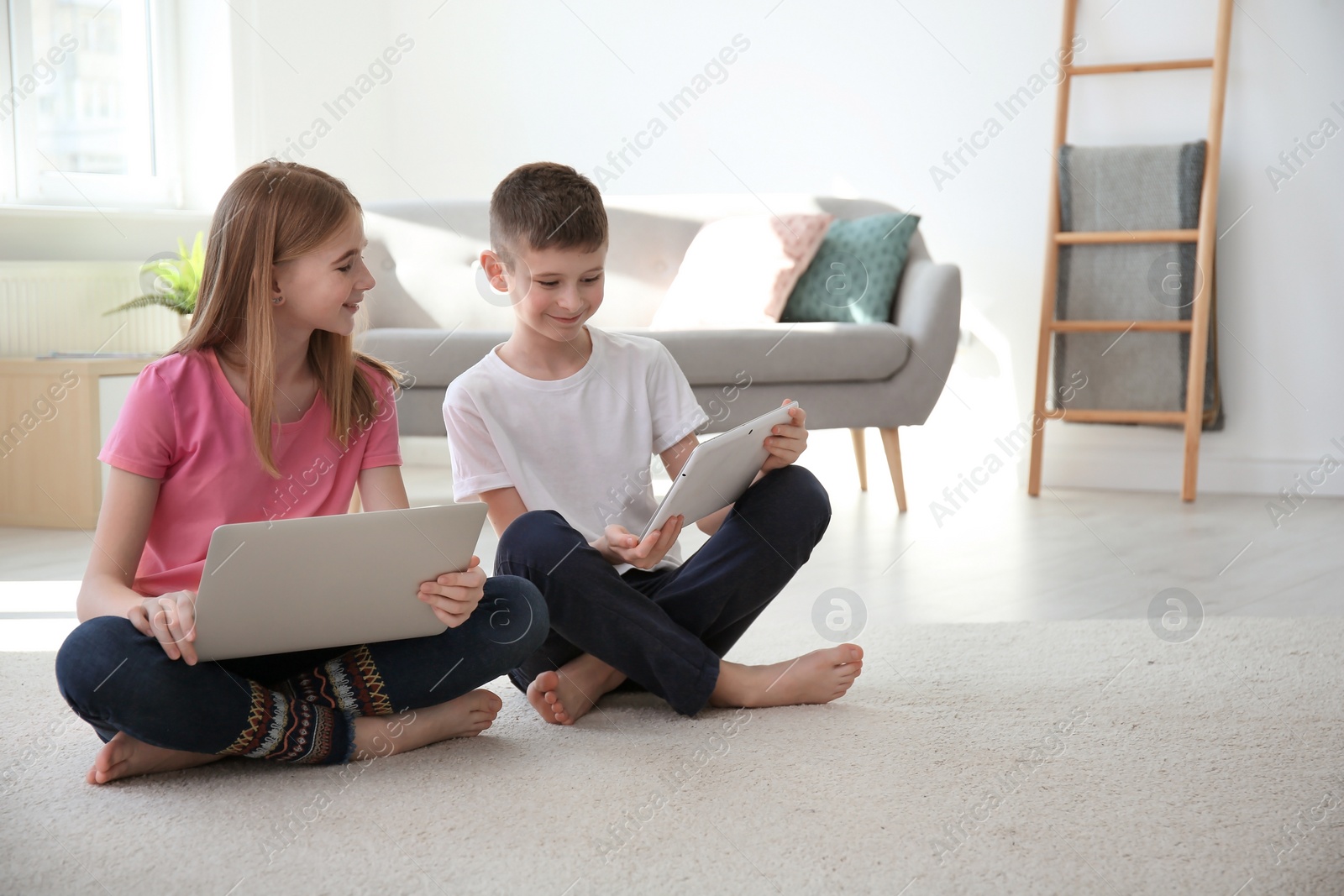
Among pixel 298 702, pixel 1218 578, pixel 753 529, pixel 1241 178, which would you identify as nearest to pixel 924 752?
pixel 753 529

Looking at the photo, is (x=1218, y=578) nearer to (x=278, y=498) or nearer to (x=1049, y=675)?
(x=1049, y=675)

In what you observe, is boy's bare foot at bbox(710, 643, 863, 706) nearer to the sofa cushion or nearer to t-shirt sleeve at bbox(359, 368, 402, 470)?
t-shirt sleeve at bbox(359, 368, 402, 470)

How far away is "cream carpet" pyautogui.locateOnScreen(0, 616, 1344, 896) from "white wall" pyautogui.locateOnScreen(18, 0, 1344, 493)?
1958 mm

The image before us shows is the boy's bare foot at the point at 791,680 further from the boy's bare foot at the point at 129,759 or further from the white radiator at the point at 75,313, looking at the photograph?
the white radiator at the point at 75,313

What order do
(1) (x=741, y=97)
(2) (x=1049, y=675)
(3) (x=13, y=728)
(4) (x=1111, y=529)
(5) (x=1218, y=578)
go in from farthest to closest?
(1) (x=741, y=97) → (4) (x=1111, y=529) → (5) (x=1218, y=578) → (2) (x=1049, y=675) → (3) (x=13, y=728)

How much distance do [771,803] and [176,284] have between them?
8.37ft

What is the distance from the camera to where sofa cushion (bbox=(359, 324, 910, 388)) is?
263 centimetres

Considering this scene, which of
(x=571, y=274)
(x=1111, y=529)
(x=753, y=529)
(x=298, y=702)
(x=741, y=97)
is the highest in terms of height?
(x=741, y=97)

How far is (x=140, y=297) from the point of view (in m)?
3.07

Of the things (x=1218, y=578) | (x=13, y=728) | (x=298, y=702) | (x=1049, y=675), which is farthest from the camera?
(x=1218, y=578)

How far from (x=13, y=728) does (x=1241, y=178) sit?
3.08 meters

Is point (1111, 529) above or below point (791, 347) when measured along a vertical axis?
below

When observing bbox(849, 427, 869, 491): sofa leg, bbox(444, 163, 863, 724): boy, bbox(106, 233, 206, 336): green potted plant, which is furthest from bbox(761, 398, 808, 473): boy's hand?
bbox(106, 233, 206, 336): green potted plant

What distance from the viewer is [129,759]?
1095 mm
